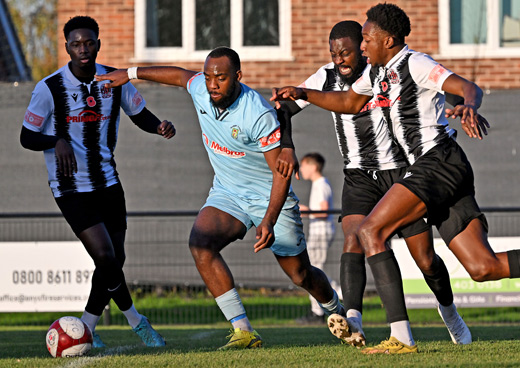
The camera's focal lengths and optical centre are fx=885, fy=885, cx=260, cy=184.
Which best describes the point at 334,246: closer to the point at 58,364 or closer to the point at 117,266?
the point at 117,266

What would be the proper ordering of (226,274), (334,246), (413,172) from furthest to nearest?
(334,246), (226,274), (413,172)

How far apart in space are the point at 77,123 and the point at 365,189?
102 inches

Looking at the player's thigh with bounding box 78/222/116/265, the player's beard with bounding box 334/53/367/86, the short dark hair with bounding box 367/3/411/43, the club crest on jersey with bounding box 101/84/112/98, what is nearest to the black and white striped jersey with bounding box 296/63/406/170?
the player's beard with bounding box 334/53/367/86

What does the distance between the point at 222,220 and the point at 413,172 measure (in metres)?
1.63

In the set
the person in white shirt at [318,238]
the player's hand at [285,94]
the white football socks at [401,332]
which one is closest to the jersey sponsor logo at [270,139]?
the player's hand at [285,94]

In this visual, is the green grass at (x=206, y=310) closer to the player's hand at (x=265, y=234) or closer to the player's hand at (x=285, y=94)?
the player's hand at (x=265, y=234)

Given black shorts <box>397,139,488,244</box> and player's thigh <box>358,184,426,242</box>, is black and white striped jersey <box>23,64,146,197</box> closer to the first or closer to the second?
player's thigh <box>358,184,426,242</box>

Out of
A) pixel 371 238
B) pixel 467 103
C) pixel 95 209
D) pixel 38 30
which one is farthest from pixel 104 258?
pixel 38 30

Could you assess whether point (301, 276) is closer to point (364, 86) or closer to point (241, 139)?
point (241, 139)

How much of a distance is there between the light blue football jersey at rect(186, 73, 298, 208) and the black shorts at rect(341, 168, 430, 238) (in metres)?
0.47

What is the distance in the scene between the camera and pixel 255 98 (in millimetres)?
7035

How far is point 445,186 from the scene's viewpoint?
19.9 feet

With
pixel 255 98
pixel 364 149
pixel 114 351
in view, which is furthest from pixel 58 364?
pixel 364 149

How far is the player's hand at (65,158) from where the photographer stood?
738cm
